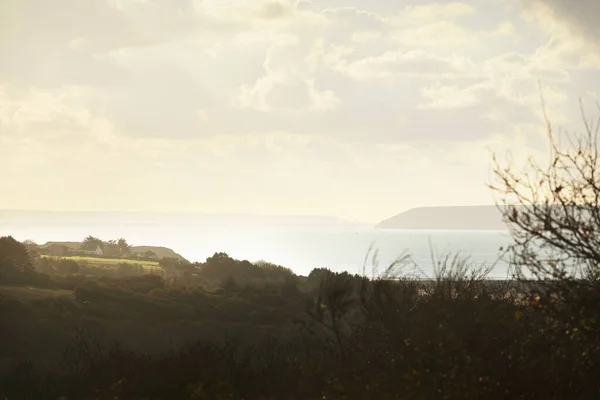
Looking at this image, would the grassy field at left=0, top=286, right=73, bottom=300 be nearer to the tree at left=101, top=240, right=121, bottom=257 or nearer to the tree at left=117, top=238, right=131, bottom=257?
the tree at left=101, top=240, right=121, bottom=257

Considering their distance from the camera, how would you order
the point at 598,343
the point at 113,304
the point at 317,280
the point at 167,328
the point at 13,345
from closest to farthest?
the point at 598,343, the point at 13,345, the point at 167,328, the point at 113,304, the point at 317,280

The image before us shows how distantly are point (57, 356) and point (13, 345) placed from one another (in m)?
3.32

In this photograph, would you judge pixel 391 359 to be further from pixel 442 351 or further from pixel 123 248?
pixel 123 248

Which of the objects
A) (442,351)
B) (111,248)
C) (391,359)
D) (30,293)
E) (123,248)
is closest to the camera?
(442,351)

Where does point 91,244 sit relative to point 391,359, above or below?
above

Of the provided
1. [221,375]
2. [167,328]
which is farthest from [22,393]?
[167,328]

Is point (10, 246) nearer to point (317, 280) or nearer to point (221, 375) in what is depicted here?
point (317, 280)

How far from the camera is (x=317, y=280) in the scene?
178ft

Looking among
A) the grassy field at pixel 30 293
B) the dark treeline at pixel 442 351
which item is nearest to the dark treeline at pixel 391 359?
the dark treeline at pixel 442 351

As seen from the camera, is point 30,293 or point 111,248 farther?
point 111,248

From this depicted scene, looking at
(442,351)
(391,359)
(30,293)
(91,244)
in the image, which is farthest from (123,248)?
(442,351)

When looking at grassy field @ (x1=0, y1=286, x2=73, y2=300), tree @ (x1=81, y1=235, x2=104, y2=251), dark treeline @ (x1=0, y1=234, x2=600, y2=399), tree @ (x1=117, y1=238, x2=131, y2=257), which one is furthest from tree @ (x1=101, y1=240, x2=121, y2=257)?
dark treeline @ (x1=0, y1=234, x2=600, y2=399)

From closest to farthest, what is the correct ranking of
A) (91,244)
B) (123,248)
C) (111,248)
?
(111,248), (123,248), (91,244)

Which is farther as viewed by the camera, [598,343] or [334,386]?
[598,343]
